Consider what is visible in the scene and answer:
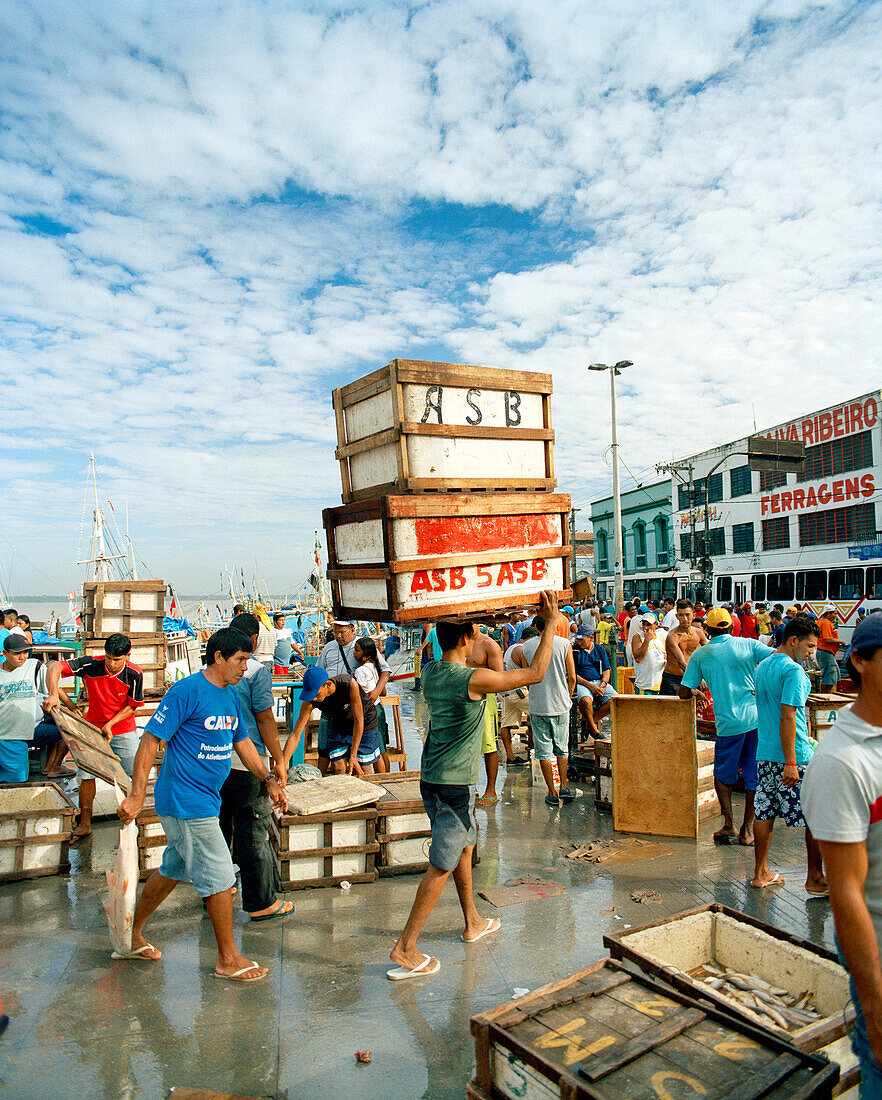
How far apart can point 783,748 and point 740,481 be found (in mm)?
33226

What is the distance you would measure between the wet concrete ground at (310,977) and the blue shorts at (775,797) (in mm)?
527

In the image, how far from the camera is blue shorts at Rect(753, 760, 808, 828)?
15.9 ft

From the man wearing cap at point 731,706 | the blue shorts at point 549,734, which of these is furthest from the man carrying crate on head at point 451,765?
the blue shorts at point 549,734

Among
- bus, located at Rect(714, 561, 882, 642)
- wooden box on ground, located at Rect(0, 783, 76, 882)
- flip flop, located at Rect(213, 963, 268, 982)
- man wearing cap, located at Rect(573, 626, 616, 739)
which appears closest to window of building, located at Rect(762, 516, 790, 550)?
bus, located at Rect(714, 561, 882, 642)

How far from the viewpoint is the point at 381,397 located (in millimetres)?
3672

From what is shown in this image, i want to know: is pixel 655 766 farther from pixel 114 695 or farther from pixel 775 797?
pixel 114 695

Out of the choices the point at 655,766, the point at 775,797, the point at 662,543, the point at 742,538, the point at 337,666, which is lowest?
the point at 655,766

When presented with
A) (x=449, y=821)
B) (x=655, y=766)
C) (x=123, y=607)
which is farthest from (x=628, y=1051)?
(x=123, y=607)

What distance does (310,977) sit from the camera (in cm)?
388

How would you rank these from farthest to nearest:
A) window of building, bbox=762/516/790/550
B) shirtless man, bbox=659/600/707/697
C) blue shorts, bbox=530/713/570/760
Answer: window of building, bbox=762/516/790/550
shirtless man, bbox=659/600/707/697
blue shorts, bbox=530/713/570/760

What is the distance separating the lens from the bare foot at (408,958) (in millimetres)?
3842

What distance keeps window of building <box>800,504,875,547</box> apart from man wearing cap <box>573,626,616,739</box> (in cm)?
2138

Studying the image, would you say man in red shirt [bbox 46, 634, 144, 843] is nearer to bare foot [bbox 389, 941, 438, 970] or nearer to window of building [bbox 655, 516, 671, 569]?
bare foot [bbox 389, 941, 438, 970]

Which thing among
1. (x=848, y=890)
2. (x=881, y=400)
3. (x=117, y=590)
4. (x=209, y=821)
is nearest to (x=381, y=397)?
(x=209, y=821)
